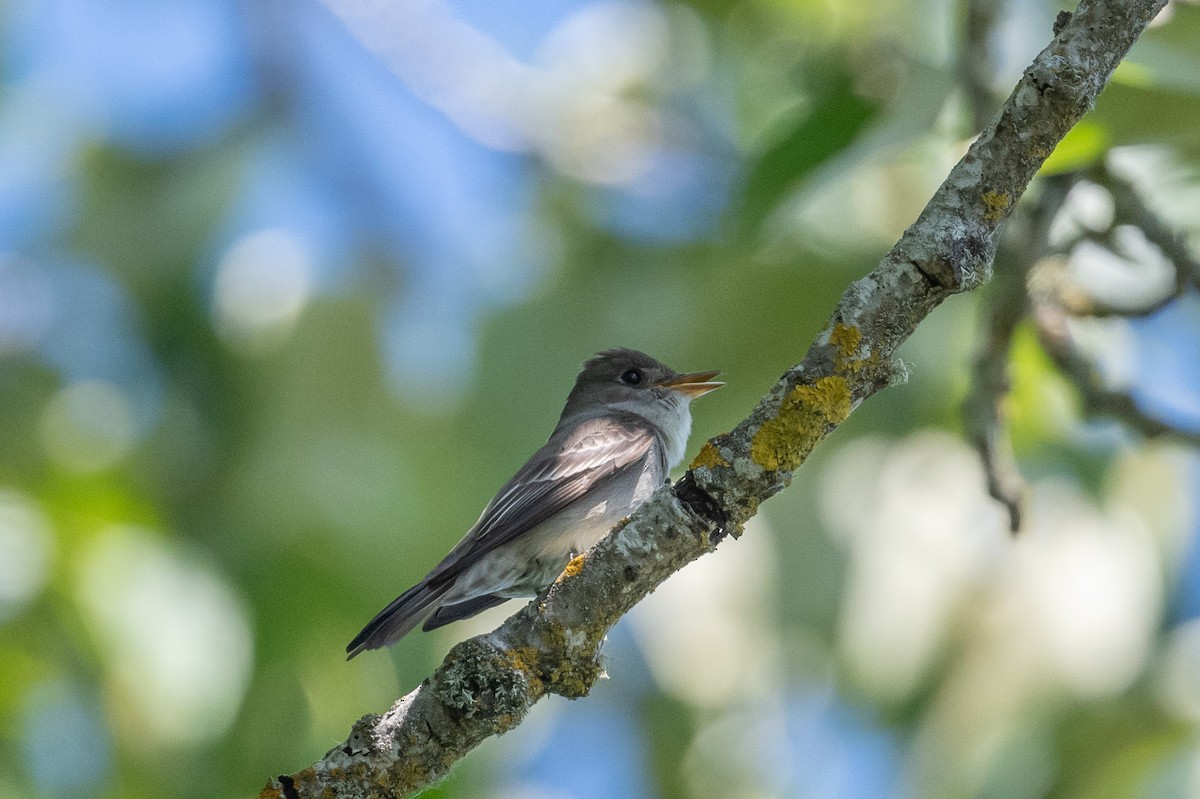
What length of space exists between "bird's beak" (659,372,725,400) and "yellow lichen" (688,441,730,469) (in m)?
2.56

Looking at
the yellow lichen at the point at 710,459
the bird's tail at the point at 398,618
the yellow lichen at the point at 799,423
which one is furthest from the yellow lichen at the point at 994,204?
the bird's tail at the point at 398,618

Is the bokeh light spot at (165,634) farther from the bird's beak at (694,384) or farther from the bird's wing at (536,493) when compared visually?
the bird's beak at (694,384)

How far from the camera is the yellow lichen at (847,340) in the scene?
111 inches

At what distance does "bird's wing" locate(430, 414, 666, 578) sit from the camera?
4.84 metres

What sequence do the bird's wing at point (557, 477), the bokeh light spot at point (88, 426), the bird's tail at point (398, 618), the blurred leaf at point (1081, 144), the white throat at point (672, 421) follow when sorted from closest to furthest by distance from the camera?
the blurred leaf at point (1081, 144) → the bird's tail at point (398, 618) → the bird's wing at point (557, 477) → the white throat at point (672, 421) → the bokeh light spot at point (88, 426)

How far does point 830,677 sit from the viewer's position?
567cm

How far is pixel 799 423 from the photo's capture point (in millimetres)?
2812

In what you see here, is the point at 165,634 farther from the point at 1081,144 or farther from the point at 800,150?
the point at 1081,144

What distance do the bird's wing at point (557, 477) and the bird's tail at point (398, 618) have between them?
0.43ft

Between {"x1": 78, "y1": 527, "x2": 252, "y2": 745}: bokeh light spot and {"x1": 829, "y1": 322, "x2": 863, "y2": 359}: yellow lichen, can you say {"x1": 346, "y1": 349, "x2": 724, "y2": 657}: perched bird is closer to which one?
{"x1": 78, "y1": 527, "x2": 252, "y2": 745}: bokeh light spot

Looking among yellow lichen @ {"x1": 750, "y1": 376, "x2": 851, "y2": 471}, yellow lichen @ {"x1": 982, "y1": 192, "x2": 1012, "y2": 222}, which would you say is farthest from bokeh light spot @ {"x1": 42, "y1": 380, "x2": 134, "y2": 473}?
yellow lichen @ {"x1": 982, "y1": 192, "x2": 1012, "y2": 222}

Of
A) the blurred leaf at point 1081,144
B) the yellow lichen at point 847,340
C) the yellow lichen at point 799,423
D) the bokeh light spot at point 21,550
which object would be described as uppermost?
the bokeh light spot at point 21,550

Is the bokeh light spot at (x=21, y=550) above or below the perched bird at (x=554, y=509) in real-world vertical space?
above

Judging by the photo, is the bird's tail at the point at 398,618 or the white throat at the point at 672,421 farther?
the white throat at the point at 672,421
